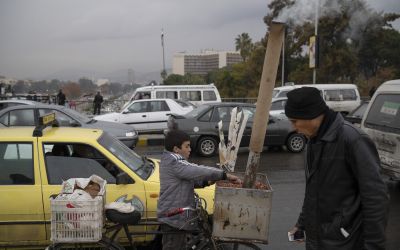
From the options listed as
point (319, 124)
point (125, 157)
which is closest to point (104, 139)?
point (125, 157)

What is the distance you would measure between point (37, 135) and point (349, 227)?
10.8ft

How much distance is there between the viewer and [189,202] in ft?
12.6

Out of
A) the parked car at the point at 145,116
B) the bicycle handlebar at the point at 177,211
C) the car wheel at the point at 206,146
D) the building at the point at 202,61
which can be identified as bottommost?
the car wheel at the point at 206,146

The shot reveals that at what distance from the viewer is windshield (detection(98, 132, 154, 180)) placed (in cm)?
483

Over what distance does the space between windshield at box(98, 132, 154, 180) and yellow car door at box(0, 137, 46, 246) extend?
744 millimetres

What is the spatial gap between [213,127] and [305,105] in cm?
979

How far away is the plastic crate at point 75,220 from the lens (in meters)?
3.54

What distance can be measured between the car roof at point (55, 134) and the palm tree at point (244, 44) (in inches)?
2714

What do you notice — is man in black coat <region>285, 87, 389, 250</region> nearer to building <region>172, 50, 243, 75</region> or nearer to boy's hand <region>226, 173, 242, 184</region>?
boy's hand <region>226, 173, 242, 184</region>

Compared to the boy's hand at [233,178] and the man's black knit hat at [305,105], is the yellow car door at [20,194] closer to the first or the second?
the boy's hand at [233,178]

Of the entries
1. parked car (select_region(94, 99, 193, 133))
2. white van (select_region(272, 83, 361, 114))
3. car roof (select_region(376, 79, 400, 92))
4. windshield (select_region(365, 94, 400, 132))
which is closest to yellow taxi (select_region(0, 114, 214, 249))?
windshield (select_region(365, 94, 400, 132))

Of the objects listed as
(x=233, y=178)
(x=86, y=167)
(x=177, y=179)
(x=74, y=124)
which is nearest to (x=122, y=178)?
(x=86, y=167)

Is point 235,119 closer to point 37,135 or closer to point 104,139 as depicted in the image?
point 104,139

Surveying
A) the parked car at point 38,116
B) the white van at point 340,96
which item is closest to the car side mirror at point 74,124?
the parked car at point 38,116
